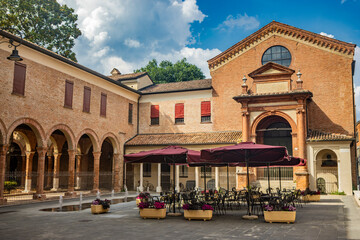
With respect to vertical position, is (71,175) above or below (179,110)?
below

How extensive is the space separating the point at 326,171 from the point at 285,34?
11.0 meters

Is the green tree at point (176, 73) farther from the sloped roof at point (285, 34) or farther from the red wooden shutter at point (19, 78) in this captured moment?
the red wooden shutter at point (19, 78)

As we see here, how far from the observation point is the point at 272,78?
971 inches

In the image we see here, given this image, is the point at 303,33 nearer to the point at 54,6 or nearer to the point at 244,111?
the point at 244,111

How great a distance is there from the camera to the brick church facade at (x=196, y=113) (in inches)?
763

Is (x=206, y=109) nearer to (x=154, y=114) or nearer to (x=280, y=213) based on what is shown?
(x=154, y=114)

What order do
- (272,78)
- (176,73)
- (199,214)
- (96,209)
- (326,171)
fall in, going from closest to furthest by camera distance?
(199,214) → (96,209) → (326,171) → (272,78) → (176,73)

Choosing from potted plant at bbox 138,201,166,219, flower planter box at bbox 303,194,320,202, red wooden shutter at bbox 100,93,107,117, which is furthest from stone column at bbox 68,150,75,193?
flower planter box at bbox 303,194,320,202

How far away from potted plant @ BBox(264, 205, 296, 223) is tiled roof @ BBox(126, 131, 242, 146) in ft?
47.3

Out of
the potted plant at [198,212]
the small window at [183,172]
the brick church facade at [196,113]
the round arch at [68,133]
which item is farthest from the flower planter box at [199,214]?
the small window at [183,172]

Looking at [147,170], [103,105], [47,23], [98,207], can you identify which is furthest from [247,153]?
[47,23]

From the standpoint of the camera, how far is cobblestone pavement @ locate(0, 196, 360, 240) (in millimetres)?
8750

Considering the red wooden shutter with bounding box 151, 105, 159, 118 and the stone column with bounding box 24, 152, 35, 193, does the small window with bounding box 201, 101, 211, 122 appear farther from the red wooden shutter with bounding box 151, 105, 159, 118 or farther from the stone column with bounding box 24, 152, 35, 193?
the stone column with bounding box 24, 152, 35, 193

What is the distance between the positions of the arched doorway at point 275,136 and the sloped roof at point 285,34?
649cm
